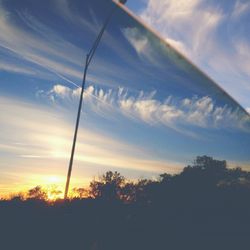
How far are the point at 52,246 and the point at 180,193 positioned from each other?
1902cm

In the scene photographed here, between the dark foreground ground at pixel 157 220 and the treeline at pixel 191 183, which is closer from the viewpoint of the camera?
the dark foreground ground at pixel 157 220

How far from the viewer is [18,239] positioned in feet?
65.4

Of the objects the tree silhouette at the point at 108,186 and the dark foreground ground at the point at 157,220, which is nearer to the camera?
the dark foreground ground at the point at 157,220

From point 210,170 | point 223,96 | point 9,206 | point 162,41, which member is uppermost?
point 210,170

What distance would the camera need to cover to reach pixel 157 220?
27.4 m

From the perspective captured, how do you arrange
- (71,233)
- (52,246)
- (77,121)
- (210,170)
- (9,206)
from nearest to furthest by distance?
(77,121), (52,246), (71,233), (9,206), (210,170)

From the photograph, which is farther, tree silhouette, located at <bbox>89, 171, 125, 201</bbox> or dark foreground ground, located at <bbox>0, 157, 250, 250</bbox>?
tree silhouette, located at <bbox>89, 171, 125, 201</bbox>

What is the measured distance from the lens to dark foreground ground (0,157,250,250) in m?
19.8

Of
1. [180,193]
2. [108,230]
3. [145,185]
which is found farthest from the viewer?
[145,185]

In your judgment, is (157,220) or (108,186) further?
(108,186)

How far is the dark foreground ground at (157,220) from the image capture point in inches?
780

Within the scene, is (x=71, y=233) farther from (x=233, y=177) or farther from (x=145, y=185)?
(x=145, y=185)

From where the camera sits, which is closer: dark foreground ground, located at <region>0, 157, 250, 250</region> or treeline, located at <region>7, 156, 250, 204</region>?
dark foreground ground, located at <region>0, 157, 250, 250</region>

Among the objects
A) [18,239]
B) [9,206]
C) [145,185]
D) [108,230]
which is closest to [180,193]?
[145,185]
